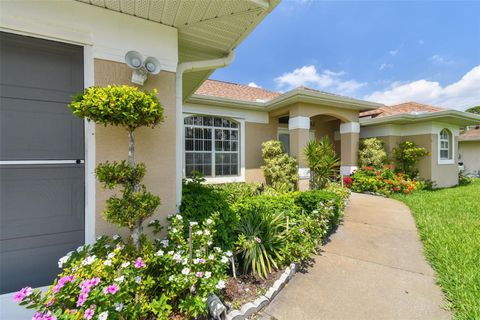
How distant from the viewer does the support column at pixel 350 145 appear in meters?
9.66

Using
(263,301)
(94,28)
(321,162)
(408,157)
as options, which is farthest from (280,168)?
(94,28)

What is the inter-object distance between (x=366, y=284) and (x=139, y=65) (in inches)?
172

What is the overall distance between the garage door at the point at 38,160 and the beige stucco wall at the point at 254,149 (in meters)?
6.87

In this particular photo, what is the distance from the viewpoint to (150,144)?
2.77 m

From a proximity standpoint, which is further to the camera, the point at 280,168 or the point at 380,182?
the point at 380,182

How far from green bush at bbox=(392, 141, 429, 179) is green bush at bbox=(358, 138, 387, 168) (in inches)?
39.3

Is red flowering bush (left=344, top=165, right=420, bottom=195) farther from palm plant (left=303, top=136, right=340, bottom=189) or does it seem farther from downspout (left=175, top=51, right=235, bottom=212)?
downspout (left=175, top=51, right=235, bottom=212)

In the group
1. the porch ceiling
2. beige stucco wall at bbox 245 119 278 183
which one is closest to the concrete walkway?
the porch ceiling

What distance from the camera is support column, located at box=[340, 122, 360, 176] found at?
9.66m

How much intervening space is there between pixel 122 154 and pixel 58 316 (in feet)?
5.52

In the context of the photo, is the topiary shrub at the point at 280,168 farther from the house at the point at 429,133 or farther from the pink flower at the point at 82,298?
the pink flower at the point at 82,298

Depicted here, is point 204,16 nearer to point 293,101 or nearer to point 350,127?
point 293,101

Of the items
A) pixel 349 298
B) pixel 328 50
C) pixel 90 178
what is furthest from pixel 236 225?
pixel 328 50

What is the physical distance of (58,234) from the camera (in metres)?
2.45
